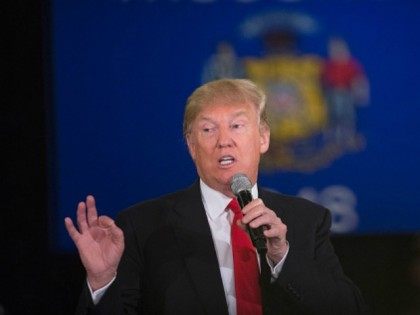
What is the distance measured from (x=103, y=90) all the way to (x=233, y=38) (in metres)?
0.60

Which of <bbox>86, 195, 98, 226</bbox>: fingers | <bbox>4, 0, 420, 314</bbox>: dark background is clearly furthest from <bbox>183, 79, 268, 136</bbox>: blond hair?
<bbox>4, 0, 420, 314</bbox>: dark background

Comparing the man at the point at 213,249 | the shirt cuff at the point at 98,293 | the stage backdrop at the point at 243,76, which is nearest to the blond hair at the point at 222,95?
the man at the point at 213,249

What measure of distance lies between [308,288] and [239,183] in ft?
1.09

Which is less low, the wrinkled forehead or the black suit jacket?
the wrinkled forehead

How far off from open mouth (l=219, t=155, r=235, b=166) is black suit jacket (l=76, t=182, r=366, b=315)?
0.61 feet

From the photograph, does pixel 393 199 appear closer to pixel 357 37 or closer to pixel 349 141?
pixel 349 141

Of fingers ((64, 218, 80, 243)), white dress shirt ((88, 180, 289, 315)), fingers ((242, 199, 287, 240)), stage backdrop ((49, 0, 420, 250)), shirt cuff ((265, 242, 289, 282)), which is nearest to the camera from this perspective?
fingers ((242, 199, 287, 240))

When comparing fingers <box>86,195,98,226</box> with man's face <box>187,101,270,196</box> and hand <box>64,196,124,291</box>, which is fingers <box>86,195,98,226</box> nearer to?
hand <box>64,196,124,291</box>

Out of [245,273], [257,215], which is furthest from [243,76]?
[257,215]

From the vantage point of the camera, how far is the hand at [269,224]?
5.31ft

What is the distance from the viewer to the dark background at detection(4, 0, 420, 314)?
10.6 ft

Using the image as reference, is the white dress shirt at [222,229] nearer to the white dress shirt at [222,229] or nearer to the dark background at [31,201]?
the white dress shirt at [222,229]

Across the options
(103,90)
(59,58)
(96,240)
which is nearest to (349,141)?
(103,90)

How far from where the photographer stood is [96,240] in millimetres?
1814
